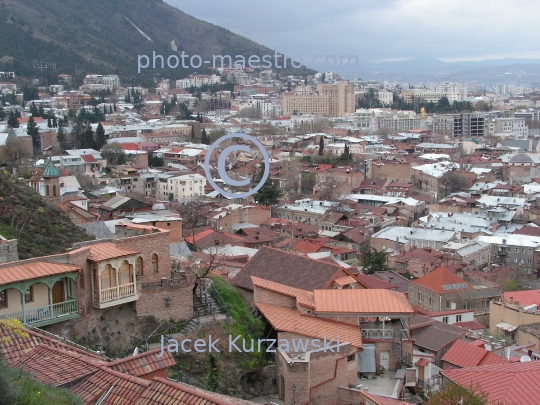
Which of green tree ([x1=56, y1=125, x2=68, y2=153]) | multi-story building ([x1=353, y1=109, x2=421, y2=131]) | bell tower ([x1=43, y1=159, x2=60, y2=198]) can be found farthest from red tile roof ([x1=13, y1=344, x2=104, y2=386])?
multi-story building ([x1=353, y1=109, x2=421, y2=131])

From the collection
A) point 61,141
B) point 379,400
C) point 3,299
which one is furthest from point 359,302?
point 61,141

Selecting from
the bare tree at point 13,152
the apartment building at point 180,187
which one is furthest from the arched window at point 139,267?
the apartment building at point 180,187

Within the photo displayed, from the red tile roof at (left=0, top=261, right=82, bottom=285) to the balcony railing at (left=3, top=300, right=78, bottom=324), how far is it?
13.4 inches

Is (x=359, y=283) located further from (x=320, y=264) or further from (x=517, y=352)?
(x=517, y=352)

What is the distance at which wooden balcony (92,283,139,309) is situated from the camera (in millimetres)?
7121

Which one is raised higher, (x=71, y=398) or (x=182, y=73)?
(x=182, y=73)

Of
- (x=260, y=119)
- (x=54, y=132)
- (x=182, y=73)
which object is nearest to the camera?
(x=54, y=132)

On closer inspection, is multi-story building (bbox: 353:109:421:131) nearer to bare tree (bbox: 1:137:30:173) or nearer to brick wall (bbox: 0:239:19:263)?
bare tree (bbox: 1:137:30:173)

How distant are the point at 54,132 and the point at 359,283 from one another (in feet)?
113

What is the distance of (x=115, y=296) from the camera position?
7.29 m

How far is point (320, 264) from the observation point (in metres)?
9.80

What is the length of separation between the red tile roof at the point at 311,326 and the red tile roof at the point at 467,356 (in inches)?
105

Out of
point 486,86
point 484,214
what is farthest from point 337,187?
point 486,86

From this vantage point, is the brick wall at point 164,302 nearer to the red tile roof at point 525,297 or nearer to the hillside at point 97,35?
the red tile roof at point 525,297
